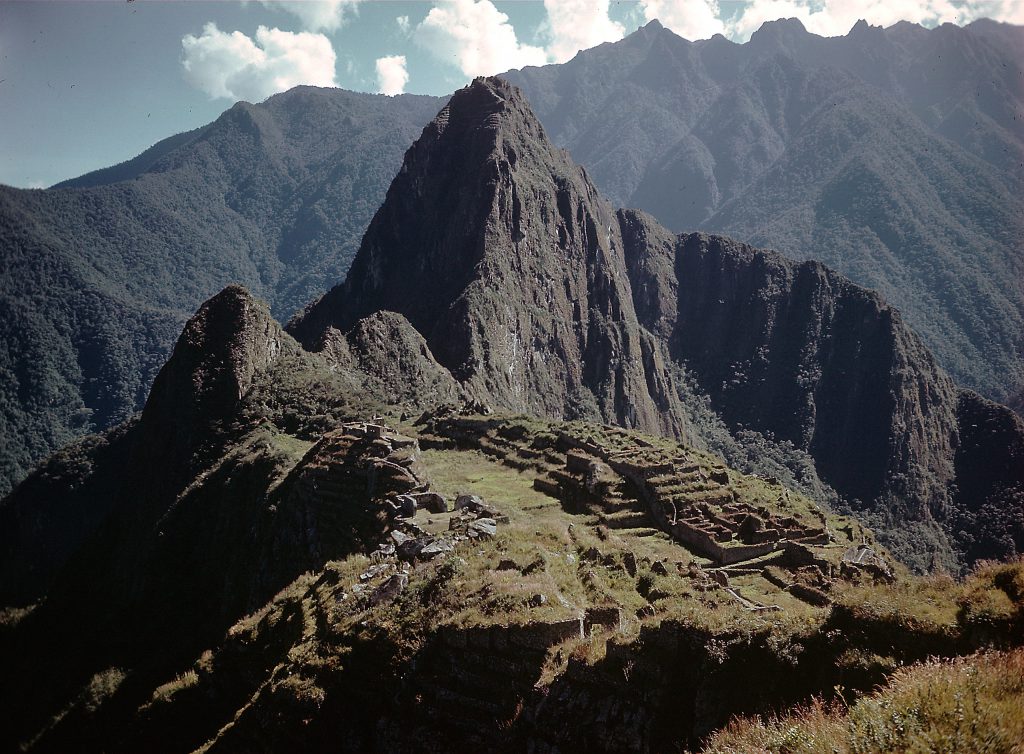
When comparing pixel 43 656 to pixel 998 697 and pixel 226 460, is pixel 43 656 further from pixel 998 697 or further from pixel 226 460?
pixel 998 697

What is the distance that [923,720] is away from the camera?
779 cm

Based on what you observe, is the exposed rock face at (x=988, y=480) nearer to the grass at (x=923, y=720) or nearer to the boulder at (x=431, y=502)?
the boulder at (x=431, y=502)

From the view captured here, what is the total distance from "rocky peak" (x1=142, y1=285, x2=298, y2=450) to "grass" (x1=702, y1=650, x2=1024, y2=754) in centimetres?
7330

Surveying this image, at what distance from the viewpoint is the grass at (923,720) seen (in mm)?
7301

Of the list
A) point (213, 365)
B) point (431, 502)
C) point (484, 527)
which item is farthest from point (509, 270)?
point (484, 527)

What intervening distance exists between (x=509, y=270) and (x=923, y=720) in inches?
5695

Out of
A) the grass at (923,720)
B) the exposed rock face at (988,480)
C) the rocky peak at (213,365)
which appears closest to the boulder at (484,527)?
the grass at (923,720)

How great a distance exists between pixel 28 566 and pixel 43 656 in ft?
165

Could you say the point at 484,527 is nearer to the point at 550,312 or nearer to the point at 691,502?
the point at 691,502

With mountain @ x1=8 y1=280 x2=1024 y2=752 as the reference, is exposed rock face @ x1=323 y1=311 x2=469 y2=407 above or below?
above

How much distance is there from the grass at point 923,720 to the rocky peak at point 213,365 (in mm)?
73302

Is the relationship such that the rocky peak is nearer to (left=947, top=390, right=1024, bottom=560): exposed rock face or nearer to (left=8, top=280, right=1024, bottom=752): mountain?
(left=8, top=280, right=1024, bottom=752): mountain

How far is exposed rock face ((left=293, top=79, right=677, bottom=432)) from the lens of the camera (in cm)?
14162

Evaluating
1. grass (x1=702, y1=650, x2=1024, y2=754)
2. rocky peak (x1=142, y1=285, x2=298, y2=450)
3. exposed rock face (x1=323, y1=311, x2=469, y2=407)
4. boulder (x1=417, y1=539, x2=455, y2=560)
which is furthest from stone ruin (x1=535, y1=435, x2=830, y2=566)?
exposed rock face (x1=323, y1=311, x2=469, y2=407)
